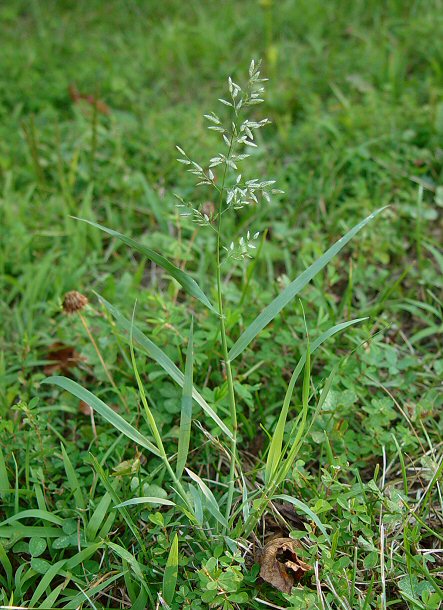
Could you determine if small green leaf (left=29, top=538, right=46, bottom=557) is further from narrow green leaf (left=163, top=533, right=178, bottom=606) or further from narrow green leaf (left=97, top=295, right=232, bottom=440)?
narrow green leaf (left=97, top=295, right=232, bottom=440)

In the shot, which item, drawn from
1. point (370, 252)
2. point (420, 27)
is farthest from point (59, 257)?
point (420, 27)

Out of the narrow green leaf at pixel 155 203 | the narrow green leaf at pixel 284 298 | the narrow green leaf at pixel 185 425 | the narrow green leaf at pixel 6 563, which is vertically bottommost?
the narrow green leaf at pixel 6 563

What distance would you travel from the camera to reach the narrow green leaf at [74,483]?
1.81 m

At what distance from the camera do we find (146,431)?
6.71ft

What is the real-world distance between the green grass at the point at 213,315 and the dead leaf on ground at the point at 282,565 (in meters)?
0.04

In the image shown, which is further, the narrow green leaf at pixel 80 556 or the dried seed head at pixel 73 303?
the dried seed head at pixel 73 303

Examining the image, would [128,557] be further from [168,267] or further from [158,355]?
[168,267]

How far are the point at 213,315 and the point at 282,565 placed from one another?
964 millimetres

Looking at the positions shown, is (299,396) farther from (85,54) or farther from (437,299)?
(85,54)

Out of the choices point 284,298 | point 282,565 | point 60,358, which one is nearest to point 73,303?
point 60,358

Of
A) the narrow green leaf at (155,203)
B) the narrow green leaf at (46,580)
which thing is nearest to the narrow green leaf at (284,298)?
the narrow green leaf at (46,580)

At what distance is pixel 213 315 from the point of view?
2369 mm

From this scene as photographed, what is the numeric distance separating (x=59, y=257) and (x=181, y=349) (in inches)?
38.1

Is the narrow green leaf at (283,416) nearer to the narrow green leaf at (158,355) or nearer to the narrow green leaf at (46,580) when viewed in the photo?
the narrow green leaf at (158,355)
